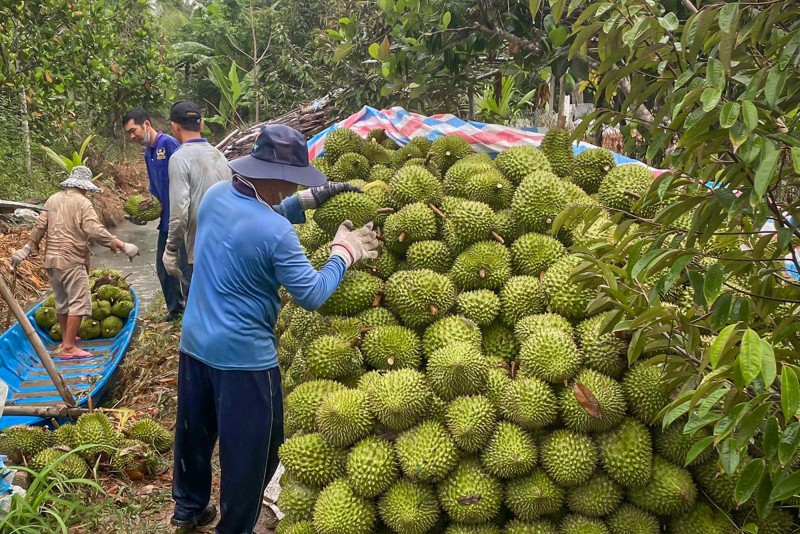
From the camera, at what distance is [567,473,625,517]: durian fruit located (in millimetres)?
2363

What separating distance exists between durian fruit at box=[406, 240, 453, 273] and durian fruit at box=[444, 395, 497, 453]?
765mm

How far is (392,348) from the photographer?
282cm

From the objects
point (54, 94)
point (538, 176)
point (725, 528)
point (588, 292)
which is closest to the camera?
point (725, 528)

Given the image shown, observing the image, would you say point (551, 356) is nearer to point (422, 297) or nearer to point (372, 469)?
point (422, 297)

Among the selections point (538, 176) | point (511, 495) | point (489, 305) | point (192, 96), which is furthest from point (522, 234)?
point (192, 96)

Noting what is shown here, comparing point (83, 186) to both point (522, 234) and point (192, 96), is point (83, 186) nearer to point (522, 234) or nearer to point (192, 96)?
point (522, 234)

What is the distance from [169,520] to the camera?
3633mm

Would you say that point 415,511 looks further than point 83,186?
No

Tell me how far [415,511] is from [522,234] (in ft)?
4.67

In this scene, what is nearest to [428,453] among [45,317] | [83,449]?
[83,449]

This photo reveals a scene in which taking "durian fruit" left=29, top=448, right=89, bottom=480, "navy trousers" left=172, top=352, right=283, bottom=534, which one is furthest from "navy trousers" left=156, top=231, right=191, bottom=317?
"navy trousers" left=172, top=352, right=283, bottom=534

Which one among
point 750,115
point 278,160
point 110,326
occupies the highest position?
point 750,115

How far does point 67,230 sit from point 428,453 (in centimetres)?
456

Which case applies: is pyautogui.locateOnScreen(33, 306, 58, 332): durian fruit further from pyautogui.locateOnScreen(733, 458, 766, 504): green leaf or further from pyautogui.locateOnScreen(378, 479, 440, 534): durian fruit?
pyautogui.locateOnScreen(733, 458, 766, 504): green leaf
